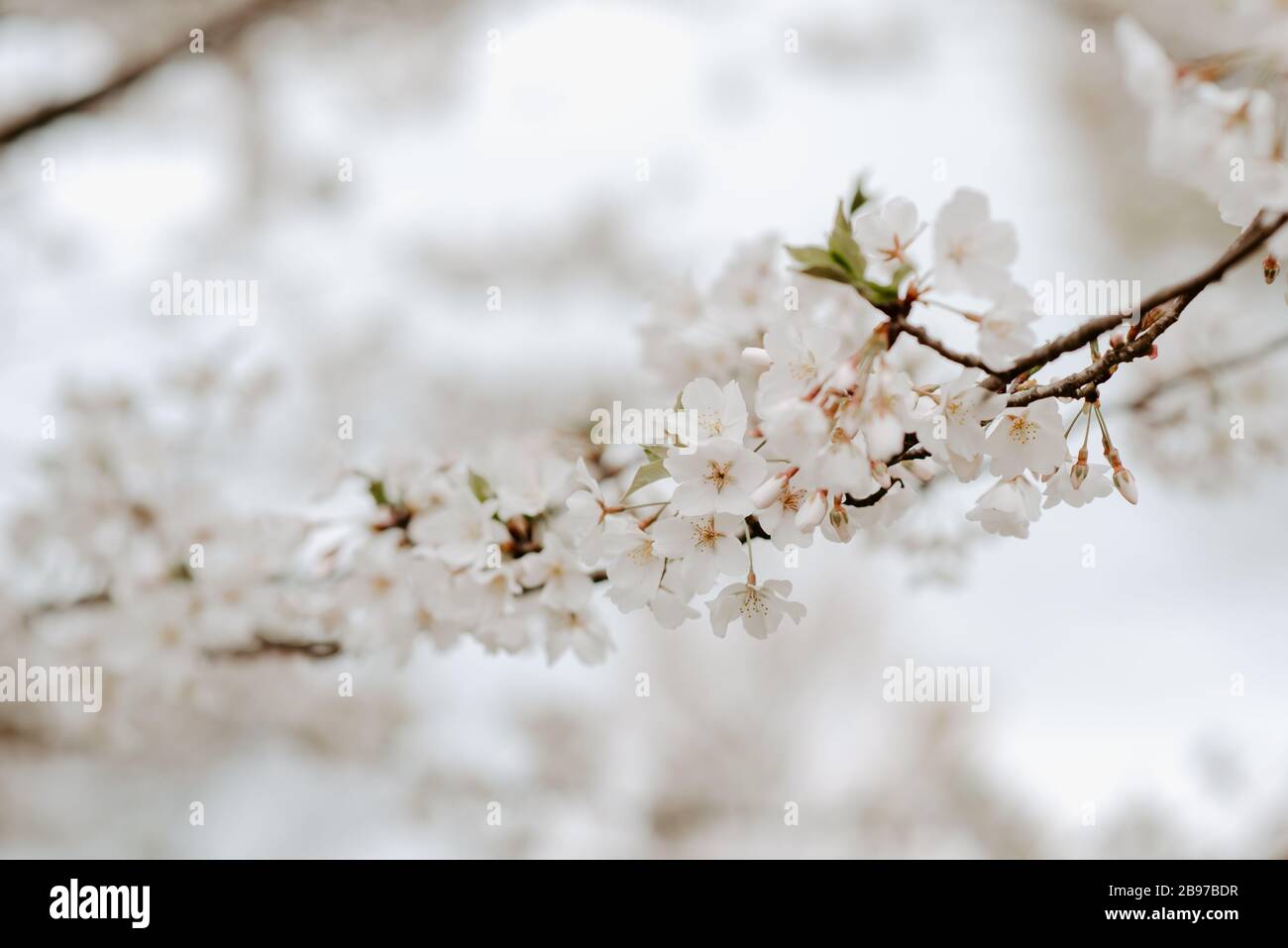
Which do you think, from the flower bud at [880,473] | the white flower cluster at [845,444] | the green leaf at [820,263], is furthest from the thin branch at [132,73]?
the flower bud at [880,473]

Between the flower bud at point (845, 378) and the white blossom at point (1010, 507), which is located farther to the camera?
the white blossom at point (1010, 507)

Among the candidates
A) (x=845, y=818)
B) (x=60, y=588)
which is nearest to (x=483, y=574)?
(x=60, y=588)

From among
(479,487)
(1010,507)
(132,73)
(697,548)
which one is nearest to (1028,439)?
(1010,507)

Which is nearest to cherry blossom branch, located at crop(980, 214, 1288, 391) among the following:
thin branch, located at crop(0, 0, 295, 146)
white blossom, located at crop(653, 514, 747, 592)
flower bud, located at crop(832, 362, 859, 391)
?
flower bud, located at crop(832, 362, 859, 391)

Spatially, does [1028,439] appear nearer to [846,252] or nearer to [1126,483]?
[1126,483]

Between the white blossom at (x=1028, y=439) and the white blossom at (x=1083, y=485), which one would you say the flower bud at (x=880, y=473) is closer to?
the white blossom at (x=1028, y=439)

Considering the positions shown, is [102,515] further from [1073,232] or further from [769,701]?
[769,701]
